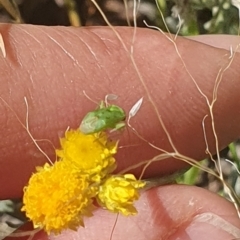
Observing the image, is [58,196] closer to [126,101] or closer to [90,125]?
[90,125]

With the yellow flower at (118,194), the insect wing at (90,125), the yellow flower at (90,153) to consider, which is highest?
the insect wing at (90,125)

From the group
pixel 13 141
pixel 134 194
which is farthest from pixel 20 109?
pixel 134 194

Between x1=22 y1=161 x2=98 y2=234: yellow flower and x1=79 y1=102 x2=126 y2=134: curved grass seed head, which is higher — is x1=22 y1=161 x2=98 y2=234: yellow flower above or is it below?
below

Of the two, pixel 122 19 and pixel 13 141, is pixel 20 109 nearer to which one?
pixel 13 141

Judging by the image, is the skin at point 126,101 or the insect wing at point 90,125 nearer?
the insect wing at point 90,125

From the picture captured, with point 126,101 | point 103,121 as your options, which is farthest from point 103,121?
point 126,101

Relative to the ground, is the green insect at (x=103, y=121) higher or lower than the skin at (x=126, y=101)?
higher
